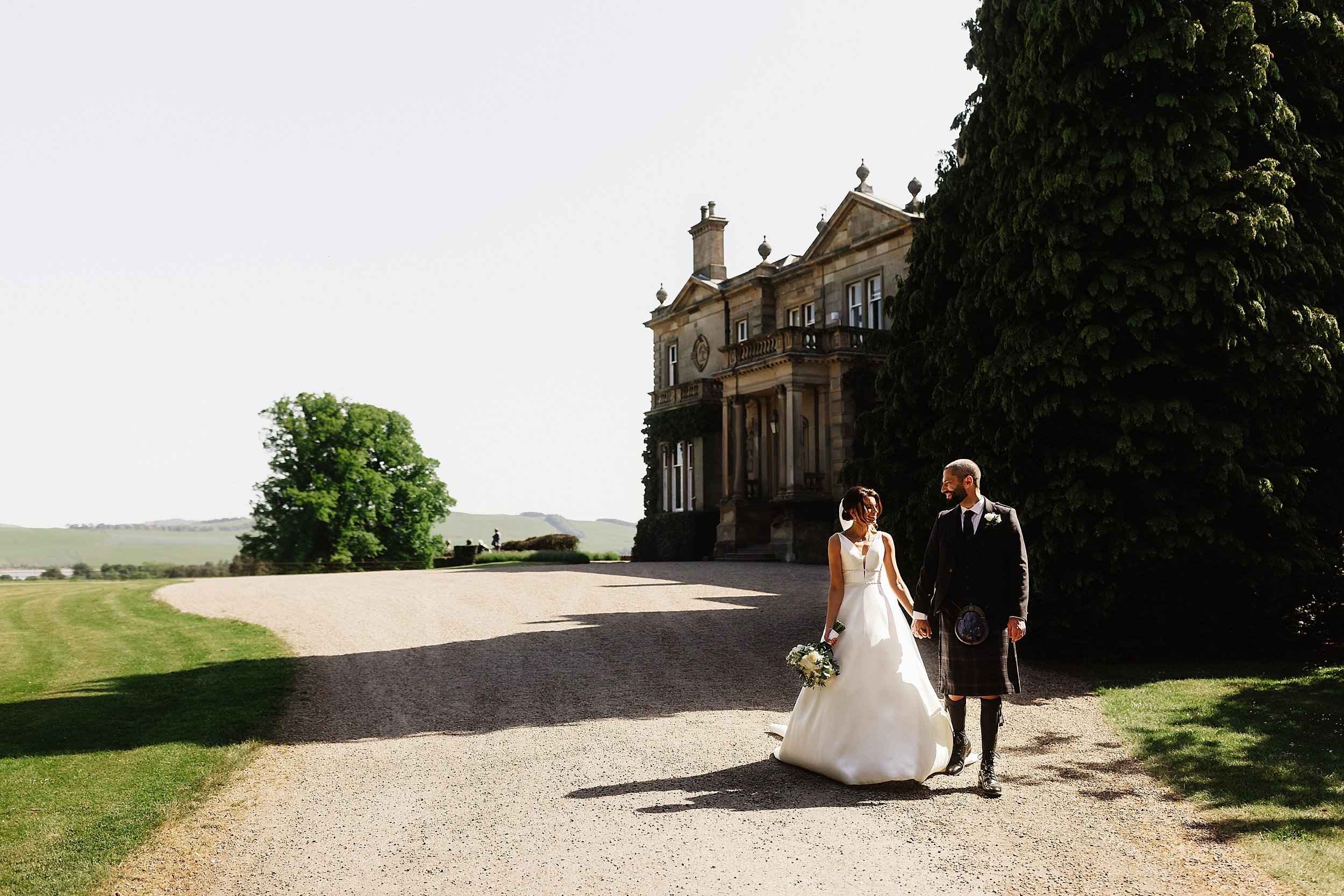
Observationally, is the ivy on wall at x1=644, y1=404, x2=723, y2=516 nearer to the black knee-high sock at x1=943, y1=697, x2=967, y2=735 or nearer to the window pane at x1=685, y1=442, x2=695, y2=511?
the window pane at x1=685, y1=442, x2=695, y2=511

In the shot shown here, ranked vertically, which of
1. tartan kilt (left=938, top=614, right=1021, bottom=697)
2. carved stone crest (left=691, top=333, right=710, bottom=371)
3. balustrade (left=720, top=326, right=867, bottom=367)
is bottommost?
tartan kilt (left=938, top=614, right=1021, bottom=697)

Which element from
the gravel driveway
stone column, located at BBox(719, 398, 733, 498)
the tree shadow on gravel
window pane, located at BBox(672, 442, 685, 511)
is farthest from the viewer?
window pane, located at BBox(672, 442, 685, 511)

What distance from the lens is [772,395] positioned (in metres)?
33.2

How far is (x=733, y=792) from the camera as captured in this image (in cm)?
677

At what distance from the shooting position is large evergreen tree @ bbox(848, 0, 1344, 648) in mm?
11398

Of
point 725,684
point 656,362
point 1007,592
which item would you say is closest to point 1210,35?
point 1007,592

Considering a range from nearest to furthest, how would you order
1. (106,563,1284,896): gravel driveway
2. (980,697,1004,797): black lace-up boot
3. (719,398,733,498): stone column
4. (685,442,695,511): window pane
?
1. (106,563,1284,896): gravel driveway
2. (980,697,1004,797): black lace-up boot
3. (719,398,733,498): stone column
4. (685,442,695,511): window pane

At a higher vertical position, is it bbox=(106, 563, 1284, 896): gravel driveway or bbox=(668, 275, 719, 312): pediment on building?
bbox=(668, 275, 719, 312): pediment on building

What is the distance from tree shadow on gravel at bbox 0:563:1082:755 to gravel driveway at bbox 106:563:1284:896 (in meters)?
0.06

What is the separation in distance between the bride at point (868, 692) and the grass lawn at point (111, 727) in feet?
14.3

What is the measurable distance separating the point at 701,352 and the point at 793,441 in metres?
10.9

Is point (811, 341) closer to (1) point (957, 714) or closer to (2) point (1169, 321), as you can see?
(2) point (1169, 321)

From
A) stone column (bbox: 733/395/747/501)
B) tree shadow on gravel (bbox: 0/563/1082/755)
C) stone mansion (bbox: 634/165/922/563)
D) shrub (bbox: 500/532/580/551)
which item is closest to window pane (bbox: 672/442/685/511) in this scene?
stone mansion (bbox: 634/165/922/563)

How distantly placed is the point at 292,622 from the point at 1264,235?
1483 cm
